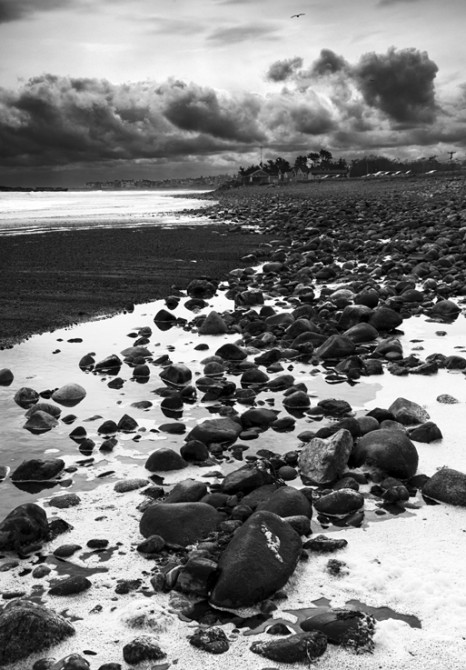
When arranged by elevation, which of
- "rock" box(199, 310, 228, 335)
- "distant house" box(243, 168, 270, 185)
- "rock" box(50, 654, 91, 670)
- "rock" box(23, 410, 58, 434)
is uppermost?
"distant house" box(243, 168, 270, 185)

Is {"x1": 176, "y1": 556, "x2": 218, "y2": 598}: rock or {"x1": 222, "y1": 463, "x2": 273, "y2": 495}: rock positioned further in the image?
{"x1": 222, "y1": 463, "x2": 273, "y2": 495}: rock

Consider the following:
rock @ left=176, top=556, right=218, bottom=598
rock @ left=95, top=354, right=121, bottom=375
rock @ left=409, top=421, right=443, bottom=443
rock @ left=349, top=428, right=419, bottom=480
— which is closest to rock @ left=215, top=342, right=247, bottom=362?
rock @ left=95, top=354, right=121, bottom=375

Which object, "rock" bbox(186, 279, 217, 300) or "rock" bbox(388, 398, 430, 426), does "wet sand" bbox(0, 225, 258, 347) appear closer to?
"rock" bbox(186, 279, 217, 300)

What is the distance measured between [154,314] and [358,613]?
660 centimetres

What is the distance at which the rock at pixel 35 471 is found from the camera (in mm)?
3750

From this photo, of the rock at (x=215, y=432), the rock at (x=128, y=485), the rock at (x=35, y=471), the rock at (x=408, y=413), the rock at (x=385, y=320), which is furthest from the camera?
the rock at (x=385, y=320)

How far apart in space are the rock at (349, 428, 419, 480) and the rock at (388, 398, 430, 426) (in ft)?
1.98

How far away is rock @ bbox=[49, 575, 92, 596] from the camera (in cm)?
265

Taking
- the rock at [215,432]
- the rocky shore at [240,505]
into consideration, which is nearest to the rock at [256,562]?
the rocky shore at [240,505]

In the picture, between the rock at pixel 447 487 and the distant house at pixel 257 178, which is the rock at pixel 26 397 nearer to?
the rock at pixel 447 487

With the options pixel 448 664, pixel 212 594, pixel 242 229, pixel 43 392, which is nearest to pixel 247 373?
pixel 43 392

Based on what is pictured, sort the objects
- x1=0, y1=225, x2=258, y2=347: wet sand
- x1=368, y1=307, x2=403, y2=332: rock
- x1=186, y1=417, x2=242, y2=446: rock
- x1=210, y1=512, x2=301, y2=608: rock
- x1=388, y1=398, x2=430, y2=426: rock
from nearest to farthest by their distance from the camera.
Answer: x1=210, y1=512, x2=301, y2=608: rock < x1=186, y1=417, x2=242, y2=446: rock < x1=388, y1=398, x2=430, y2=426: rock < x1=368, y1=307, x2=403, y2=332: rock < x1=0, y1=225, x2=258, y2=347: wet sand

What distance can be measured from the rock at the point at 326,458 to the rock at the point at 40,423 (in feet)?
6.10

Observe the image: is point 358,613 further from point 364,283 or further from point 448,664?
point 364,283
